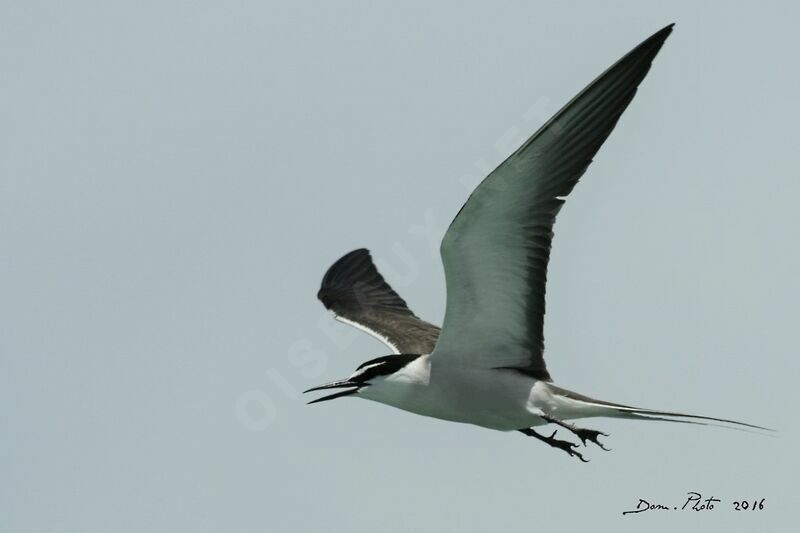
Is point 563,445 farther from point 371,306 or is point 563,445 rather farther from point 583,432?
point 371,306

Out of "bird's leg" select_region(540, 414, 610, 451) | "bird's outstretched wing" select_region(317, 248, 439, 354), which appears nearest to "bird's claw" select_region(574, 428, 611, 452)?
"bird's leg" select_region(540, 414, 610, 451)

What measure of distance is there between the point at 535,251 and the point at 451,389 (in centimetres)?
186

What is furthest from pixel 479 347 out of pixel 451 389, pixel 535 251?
pixel 535 251

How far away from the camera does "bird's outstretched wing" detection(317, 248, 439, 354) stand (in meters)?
17.4

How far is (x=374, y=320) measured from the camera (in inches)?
720

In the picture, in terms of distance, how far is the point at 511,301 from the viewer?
46.6ft

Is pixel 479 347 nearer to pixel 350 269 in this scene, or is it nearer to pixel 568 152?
pixel 568 152

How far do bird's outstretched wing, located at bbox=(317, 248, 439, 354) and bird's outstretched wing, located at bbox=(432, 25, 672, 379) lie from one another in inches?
93.5

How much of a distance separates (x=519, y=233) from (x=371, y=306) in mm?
5910

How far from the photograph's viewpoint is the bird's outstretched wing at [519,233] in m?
12.6

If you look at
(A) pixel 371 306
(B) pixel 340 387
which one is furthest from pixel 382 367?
(A) pixel 371 306

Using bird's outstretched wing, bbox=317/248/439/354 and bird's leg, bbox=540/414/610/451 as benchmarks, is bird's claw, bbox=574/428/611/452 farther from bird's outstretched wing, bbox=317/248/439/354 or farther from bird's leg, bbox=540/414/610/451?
bird's outstretched wing, bbox=317/248/439/354

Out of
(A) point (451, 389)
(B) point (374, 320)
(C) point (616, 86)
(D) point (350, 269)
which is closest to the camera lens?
(C) point (616, 86)

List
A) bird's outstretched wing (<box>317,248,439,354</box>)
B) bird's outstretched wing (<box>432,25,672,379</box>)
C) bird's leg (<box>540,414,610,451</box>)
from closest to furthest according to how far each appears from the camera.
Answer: bird's outstretched wing (<box>432,25,672,379</box>) → bird's leg (<box>540,414,610,451</box>) → bird's outstretched wing (<box>317,248,439,354</box>)
